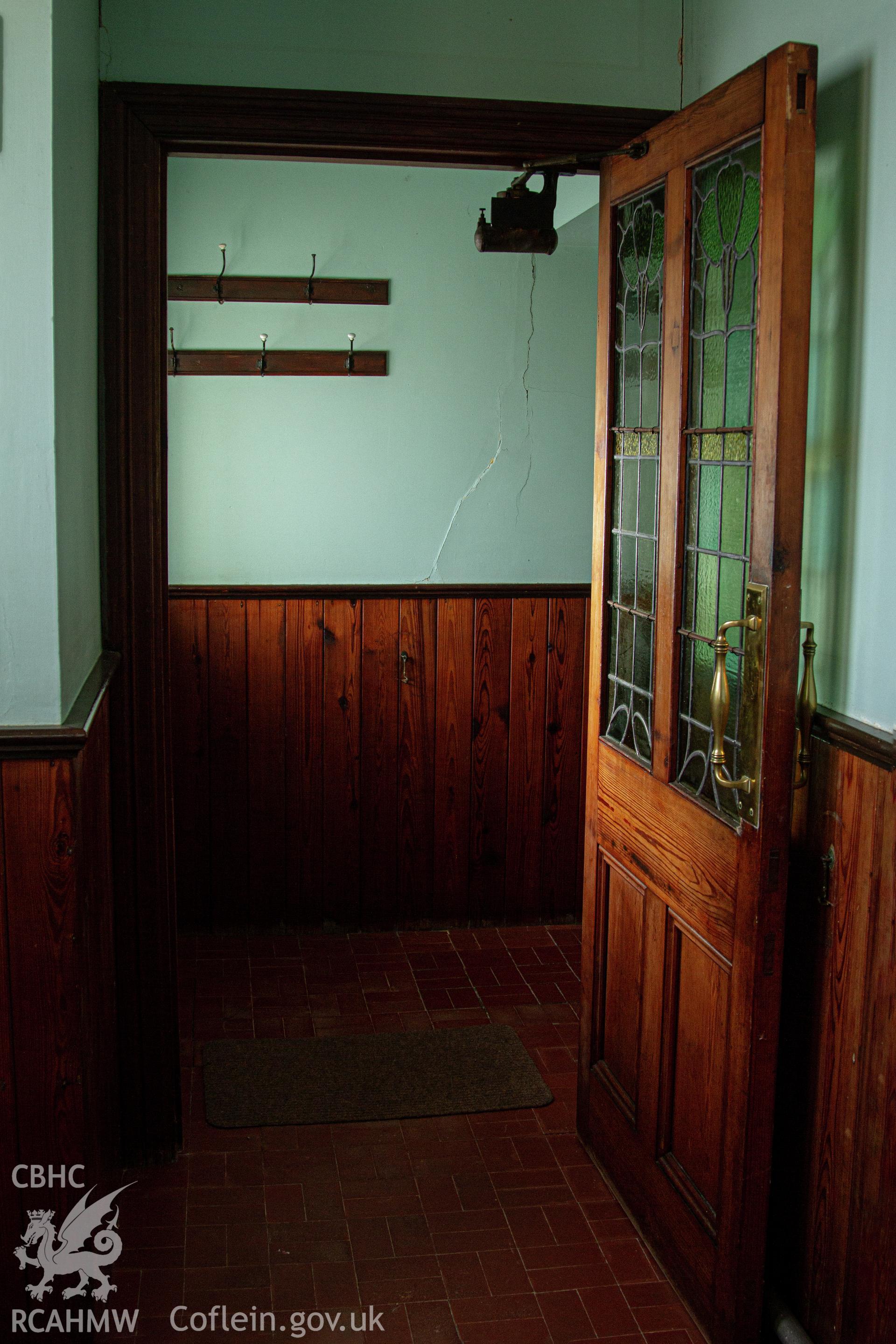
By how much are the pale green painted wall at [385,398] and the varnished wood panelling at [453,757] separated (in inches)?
8.5

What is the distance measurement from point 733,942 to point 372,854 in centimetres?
247

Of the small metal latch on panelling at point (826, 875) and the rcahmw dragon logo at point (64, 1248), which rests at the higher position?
the small metal latch on panelling at point (826, 875)

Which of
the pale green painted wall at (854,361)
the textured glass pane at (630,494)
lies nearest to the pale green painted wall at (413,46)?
the pale green painted wall at (854,361)

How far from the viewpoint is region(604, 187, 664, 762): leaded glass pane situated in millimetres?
2812

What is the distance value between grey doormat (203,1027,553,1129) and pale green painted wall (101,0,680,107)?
2.59 m

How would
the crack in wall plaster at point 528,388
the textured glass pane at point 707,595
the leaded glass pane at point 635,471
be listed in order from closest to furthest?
the textured glass pane at point 707,595
the leaded glass pane at point 635,471
the crack in wall plaster at point 528,388

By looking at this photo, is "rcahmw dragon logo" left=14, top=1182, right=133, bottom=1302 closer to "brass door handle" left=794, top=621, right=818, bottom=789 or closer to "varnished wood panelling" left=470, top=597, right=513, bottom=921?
"brass door handle" left=794, top=621, right=818, bottom=789

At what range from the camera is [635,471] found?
294 cm

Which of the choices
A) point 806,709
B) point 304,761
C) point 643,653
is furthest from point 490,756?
point 806,709

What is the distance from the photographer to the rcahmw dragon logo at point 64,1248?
2266mm

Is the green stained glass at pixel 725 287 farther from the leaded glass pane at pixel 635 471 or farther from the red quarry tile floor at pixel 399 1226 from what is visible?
the red quarry tile floor at pixel 399 1226

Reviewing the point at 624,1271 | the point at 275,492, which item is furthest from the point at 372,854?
the point at 624,1271

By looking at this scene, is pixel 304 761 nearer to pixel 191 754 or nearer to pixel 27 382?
pixel 191 754

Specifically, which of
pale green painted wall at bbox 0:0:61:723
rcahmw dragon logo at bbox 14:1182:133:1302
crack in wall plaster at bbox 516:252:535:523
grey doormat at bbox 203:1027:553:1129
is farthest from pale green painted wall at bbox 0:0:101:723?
crack in wall plaster at bbox 516:252:535:523
